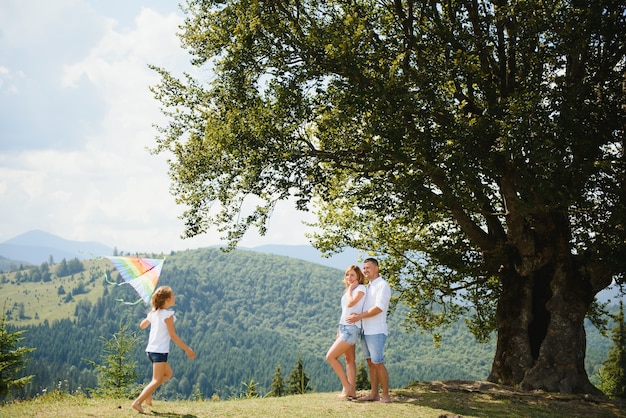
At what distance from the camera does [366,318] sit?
38.1ft

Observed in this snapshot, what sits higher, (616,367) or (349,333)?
(349,333)

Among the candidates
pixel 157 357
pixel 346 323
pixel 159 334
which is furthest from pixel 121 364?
pixel 346 323

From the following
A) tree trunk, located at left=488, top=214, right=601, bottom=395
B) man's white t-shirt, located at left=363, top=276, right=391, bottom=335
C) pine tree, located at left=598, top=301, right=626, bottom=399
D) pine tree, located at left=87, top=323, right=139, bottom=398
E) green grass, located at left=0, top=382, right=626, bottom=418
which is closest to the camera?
green grass, located at left=0, top=382, right=626, bottom=418

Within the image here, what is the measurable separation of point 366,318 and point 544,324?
359 inches

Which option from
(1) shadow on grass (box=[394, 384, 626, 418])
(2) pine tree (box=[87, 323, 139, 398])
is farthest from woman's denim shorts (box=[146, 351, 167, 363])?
A: (2) pine tree (box=[87, 323, 139, 398])

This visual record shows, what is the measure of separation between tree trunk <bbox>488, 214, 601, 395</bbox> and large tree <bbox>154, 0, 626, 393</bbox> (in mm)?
47

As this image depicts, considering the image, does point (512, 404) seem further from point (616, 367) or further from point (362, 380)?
point (362, 380)

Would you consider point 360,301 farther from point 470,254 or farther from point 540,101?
point 470,254

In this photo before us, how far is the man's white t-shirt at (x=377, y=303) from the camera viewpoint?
11367mm

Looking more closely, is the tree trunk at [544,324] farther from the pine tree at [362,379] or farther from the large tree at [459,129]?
the pine tree at [362,379]

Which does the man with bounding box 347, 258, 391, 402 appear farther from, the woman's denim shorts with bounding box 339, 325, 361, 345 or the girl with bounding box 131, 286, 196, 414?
the girl with bounding box 131, 286, 196, 414

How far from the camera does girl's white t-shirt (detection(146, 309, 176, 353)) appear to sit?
10328mm

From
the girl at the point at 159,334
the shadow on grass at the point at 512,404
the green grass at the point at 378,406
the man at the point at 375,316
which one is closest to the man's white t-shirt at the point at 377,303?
the man at the point at 375,316

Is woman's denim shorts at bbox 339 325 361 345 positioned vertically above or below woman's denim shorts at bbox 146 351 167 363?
above
